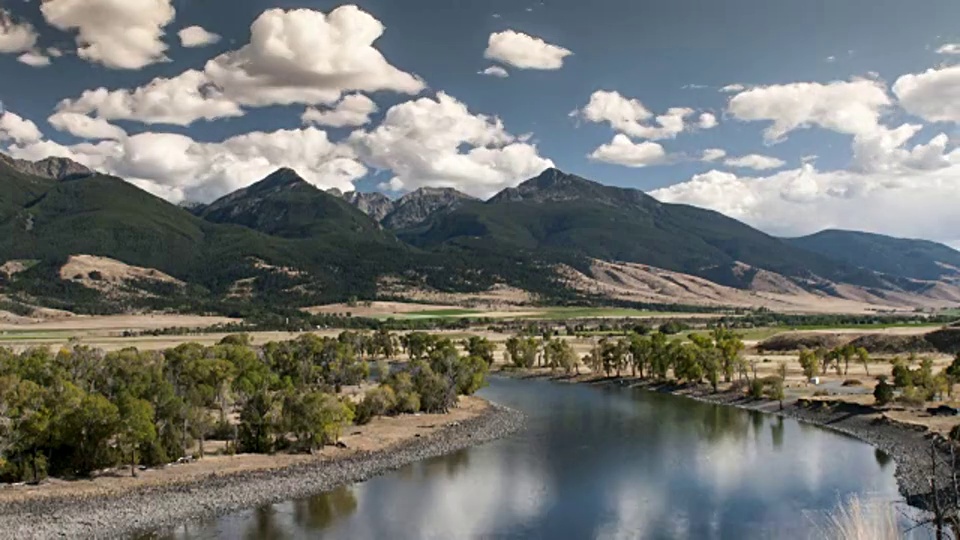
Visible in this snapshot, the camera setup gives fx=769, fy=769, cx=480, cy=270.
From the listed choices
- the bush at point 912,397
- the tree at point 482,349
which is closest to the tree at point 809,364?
the bush at point 912,397

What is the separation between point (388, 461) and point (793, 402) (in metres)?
56.6

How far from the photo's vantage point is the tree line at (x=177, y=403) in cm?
5806

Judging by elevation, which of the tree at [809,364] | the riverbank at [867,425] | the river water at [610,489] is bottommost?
the river water at [610,489]

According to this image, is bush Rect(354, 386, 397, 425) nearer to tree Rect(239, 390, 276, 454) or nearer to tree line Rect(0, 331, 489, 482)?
tree line Rect(0, 331, 489, 482)

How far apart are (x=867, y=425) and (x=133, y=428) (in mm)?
71205

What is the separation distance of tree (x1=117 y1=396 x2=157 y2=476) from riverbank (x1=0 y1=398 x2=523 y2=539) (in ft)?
12.6

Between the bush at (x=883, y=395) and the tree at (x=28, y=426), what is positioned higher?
the tree at (x=28, y=426)

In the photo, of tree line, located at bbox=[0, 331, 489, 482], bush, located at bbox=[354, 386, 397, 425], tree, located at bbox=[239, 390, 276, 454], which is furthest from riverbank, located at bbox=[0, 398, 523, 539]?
bush, located at bbox=[354, 386, 397, 425]

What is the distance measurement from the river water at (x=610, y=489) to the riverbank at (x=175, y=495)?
6.50 feet

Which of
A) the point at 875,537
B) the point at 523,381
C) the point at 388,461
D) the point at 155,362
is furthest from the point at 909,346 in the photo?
the point at 875,537

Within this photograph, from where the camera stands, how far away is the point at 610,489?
59.7 metres

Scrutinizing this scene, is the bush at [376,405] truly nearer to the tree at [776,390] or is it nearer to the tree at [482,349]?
the tree at [776,390]

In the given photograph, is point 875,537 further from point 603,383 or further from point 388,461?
point 603,383

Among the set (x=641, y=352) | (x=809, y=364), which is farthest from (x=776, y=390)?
(x=641, y=352)
